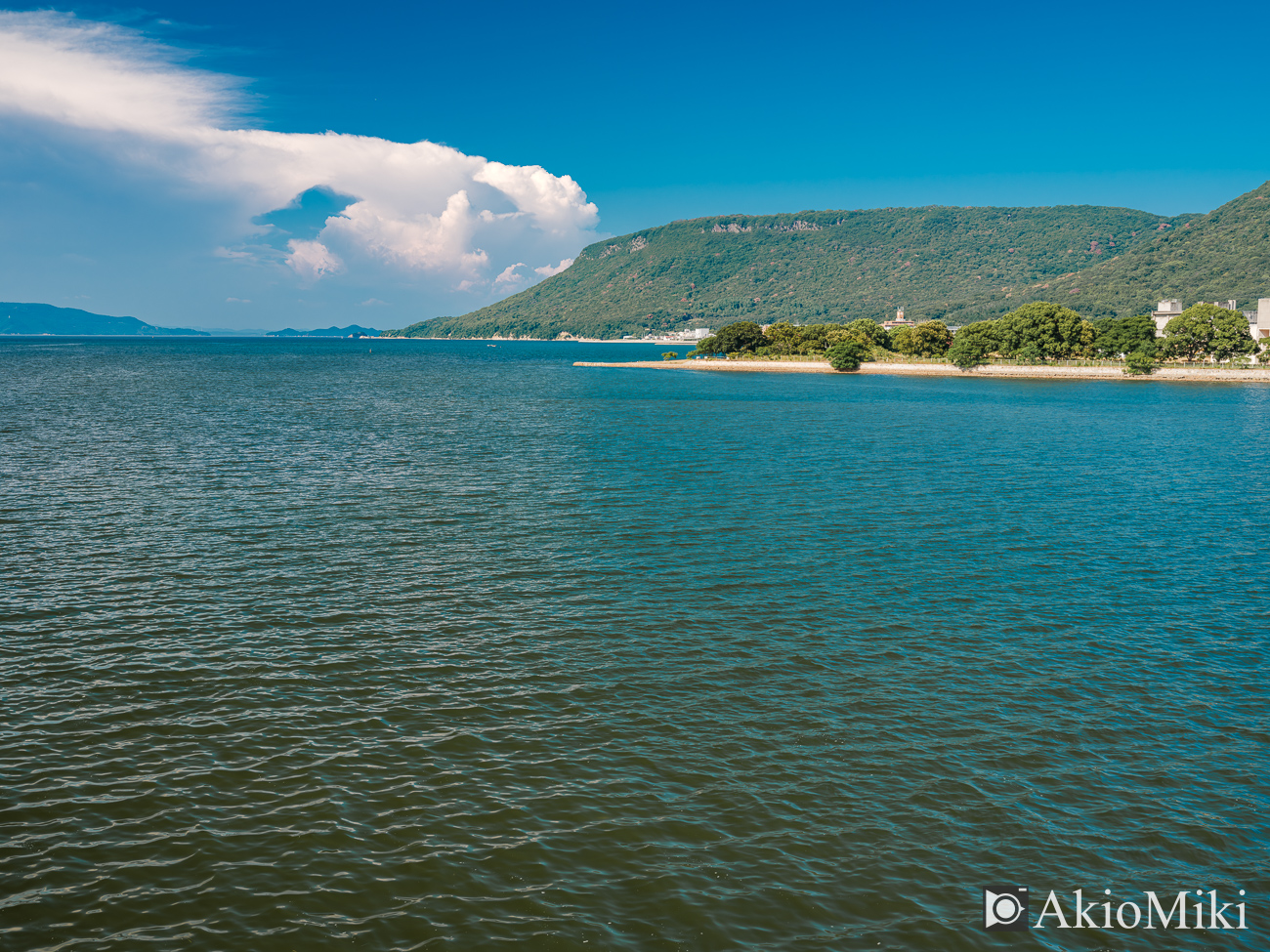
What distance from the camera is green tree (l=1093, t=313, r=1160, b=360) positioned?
164775mm

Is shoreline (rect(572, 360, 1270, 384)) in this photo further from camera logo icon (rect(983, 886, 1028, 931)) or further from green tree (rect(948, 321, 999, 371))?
camera logo icon (rect(983, 886, 1028, 931))

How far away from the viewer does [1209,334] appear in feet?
521

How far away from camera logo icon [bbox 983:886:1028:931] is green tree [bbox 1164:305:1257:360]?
185866mm

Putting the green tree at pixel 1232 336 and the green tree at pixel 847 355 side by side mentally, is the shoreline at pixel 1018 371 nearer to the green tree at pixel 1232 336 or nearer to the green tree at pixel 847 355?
the green tree at pixel 847 355

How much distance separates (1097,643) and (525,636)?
17.7 metres

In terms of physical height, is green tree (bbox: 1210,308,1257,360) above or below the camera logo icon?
above

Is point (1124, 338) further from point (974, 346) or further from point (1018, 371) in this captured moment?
point (974, 346)

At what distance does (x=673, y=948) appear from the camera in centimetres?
1155

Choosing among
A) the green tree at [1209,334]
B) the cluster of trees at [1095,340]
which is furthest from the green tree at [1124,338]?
the green tree at [1209,334]

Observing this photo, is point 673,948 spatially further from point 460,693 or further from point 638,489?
point 638,489

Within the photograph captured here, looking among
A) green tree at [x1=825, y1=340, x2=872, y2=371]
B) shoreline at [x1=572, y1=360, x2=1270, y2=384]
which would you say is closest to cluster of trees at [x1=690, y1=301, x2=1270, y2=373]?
green tree at [x1=825, y1=340, x2=872, y2=371]

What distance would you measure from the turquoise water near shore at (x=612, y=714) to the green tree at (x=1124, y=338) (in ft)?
479

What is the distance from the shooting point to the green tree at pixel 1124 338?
16477 cm

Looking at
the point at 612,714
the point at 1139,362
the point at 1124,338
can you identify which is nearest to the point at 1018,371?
the point at 1139,362
